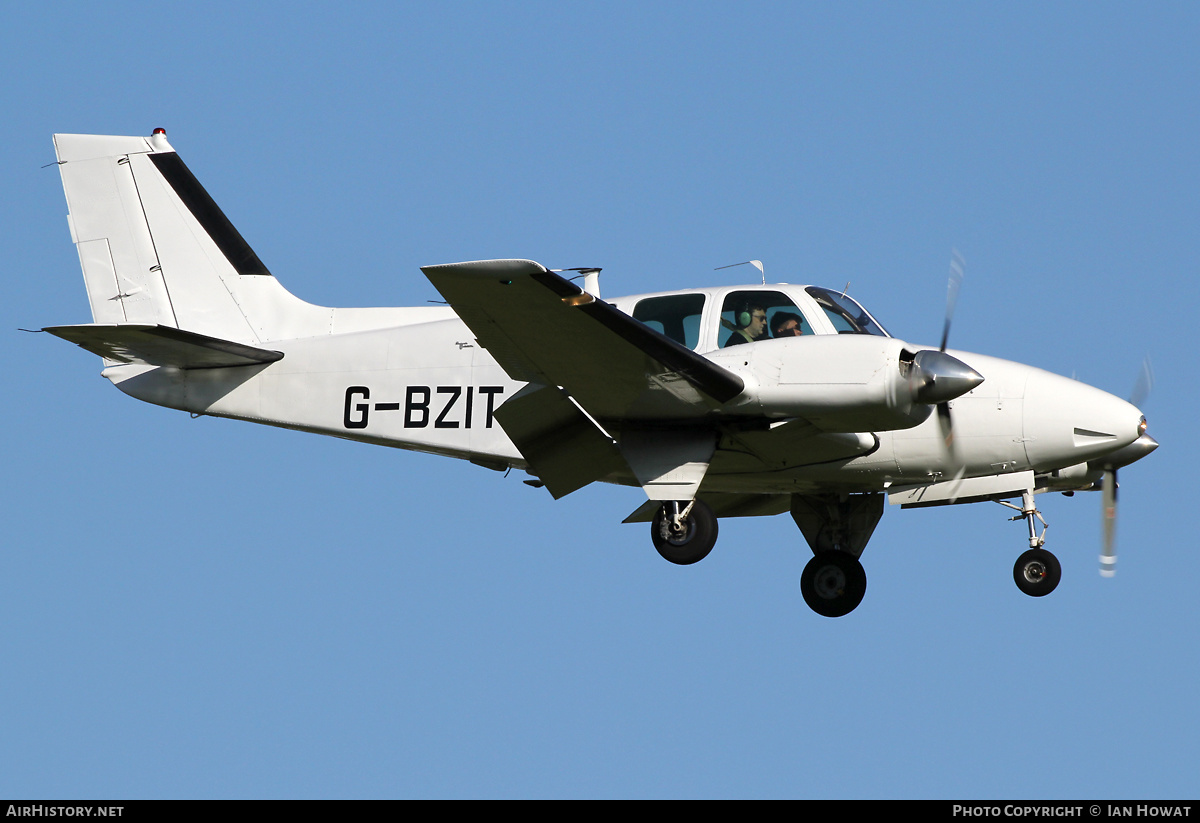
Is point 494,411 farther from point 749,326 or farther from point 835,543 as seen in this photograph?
point 835,543

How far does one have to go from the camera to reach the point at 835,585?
50.1 feet

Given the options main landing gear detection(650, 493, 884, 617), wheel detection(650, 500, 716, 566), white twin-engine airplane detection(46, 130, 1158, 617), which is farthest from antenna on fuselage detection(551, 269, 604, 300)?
main landing gear detection(650, 493, 884, 617)

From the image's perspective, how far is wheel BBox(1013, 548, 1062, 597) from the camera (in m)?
15.1

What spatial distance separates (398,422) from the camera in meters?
14.7

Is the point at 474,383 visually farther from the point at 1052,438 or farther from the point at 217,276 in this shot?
the point at 1052,438

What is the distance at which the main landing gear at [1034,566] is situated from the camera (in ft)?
49.6

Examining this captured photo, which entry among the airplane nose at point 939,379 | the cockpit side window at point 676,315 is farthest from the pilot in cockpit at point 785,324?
the airplane nose at point 939,379

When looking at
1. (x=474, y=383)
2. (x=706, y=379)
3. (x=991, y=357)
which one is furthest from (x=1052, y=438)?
(x=474, y=383)

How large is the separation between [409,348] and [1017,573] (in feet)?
22.4

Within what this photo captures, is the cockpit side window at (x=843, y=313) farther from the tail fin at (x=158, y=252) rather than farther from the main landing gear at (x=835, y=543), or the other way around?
the tail fin at (x=158, y=252)

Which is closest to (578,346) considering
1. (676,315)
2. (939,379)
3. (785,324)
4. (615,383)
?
(615,383)

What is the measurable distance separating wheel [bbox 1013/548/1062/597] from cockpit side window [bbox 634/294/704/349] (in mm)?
4607

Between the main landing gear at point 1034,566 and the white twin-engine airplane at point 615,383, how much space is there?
0.02 meters

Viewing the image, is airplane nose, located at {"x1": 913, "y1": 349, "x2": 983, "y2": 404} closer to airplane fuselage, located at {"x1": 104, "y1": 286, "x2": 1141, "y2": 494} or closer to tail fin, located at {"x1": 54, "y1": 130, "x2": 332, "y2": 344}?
airplane fuselage, located at {"x1": 104, "y1": 286, "x2": 1141, "y2": 494}
